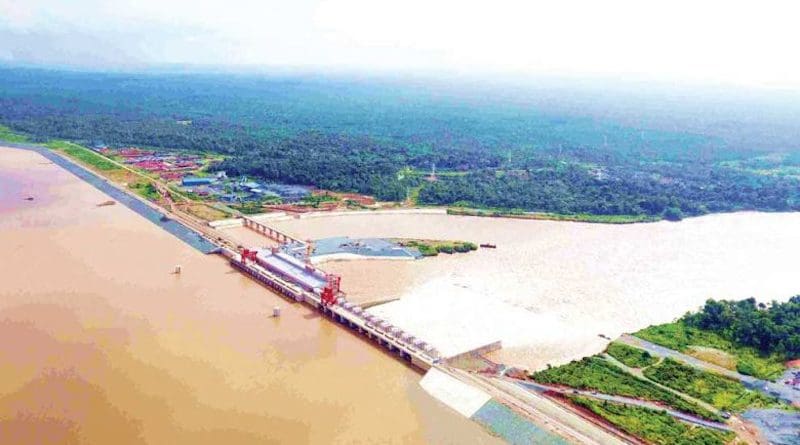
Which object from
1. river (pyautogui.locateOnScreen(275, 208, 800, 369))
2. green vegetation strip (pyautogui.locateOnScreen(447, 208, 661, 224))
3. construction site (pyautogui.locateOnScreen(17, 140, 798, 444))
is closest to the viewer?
construction site (pyautogui.locateOnScreen(17, 140, 798, 444))

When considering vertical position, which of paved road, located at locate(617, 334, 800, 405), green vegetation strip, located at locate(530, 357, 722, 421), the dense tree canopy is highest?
the dense tree canopy

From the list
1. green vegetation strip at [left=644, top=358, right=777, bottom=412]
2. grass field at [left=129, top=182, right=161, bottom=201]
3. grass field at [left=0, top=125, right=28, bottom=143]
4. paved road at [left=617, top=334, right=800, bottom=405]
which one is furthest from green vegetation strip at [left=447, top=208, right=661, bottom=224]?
grass field at [left=0, top=125, right=28, bottom=143]

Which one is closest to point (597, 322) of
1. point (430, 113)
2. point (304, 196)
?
point (304, 196)


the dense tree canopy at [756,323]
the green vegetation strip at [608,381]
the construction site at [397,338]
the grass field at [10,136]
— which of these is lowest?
the grass field at [10,136]

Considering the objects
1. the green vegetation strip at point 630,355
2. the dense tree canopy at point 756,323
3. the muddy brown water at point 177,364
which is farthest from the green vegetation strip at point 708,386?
the muddy brown water at point 177,364

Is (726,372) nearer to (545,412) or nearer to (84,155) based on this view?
(545,412)

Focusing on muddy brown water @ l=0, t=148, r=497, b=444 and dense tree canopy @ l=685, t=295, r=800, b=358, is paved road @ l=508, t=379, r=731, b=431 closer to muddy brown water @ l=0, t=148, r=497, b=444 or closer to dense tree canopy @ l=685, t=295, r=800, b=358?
muddy brown water @ l=0, t=148, r=497, b=444

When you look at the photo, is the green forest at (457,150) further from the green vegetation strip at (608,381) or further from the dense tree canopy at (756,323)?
the green vegetation strip at (608,381)
